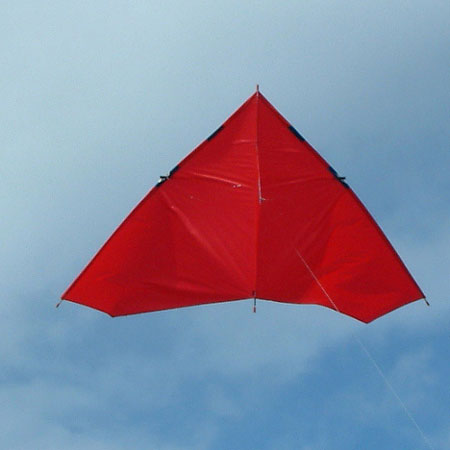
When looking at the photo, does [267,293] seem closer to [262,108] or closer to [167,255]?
[167,255]

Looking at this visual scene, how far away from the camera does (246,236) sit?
744 inches

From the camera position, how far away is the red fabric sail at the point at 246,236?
1891 centimetres

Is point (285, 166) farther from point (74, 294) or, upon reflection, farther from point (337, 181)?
point (74, 294)

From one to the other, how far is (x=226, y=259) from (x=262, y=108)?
2675mm

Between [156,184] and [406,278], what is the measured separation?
15.4ft

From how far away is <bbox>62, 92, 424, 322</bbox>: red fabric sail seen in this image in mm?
18906

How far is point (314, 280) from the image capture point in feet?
62.7

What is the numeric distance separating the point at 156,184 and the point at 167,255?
125 centimetres

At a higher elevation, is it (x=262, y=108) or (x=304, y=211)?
Answer: (x=262, y=108)

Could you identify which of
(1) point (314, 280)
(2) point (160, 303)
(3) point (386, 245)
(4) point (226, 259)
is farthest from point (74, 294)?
(3) point (386, 245)

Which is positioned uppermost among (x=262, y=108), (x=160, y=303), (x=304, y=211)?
(x=262, y=108)

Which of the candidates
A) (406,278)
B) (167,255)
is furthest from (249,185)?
(406,278)

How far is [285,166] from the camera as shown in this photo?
19.0m

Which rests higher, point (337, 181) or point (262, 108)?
point (262, 108)
